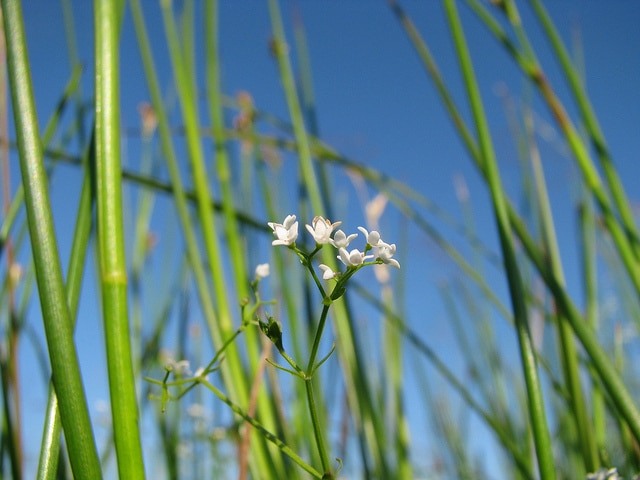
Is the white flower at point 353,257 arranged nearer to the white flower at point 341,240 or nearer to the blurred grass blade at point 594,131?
the white flower at point 341,240

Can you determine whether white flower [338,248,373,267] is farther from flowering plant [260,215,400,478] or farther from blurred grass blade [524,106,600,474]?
blurred grass blade [524,106,600,474]

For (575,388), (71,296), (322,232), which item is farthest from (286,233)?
(575,388)

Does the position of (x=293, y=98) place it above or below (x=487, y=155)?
above

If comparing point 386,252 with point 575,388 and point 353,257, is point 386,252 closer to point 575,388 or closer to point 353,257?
point 353,257

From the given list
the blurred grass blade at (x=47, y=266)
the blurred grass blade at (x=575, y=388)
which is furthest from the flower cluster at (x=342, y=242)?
the blurred grass blade at (x=575, y=388)

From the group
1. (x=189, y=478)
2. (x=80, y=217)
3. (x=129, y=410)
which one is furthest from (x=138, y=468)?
(x=189, y=478)

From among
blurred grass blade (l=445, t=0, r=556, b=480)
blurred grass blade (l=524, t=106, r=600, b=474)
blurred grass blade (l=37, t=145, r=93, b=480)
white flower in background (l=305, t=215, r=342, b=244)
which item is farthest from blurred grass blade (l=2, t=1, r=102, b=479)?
blurred grass blade (l=524, t=106, r=600, b=474)

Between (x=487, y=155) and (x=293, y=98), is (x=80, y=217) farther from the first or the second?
(x=293, y=98)
